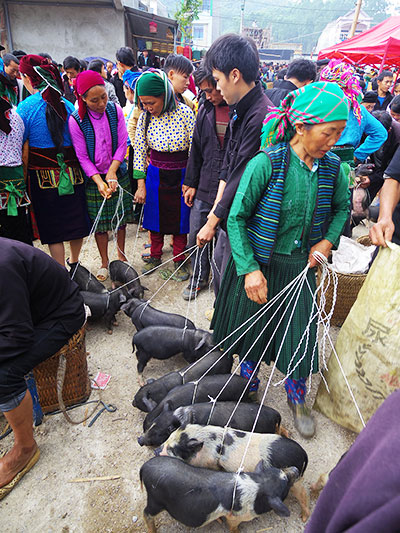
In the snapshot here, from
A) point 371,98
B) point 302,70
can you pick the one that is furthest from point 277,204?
point 371,98

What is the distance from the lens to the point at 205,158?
3.61 metres

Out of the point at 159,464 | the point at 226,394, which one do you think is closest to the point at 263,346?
the point at 226,394

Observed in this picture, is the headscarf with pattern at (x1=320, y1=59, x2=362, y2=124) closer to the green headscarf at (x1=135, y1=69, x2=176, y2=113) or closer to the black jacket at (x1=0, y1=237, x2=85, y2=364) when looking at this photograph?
the green headscarf at (x1=135, y1=69, x2=176, y2=113)

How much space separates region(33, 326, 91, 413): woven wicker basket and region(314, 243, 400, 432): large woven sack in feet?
6.23

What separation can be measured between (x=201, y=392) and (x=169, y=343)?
0.59m

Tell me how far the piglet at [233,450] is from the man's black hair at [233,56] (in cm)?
236

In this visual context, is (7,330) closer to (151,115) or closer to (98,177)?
(98,177)

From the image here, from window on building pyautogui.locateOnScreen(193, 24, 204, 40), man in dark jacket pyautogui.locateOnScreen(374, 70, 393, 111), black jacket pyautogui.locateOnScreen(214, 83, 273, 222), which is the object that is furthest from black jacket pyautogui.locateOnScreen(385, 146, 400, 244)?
window on building pyautogui.locateOnScreen(193, 24, 204, 40)

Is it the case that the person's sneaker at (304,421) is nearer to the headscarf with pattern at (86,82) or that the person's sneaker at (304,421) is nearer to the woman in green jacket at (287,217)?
the woman in green jacket at (287,217)

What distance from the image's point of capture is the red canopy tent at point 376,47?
9875 millimetres

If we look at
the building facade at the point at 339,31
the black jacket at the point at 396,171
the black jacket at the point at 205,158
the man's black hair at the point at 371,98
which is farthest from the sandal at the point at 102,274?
the building facade at the point at 339,31

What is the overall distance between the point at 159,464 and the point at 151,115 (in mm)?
3415

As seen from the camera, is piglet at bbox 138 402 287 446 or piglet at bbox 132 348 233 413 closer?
piglet at bbox 138 402 287 446

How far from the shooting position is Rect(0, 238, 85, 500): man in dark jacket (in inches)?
75.2
